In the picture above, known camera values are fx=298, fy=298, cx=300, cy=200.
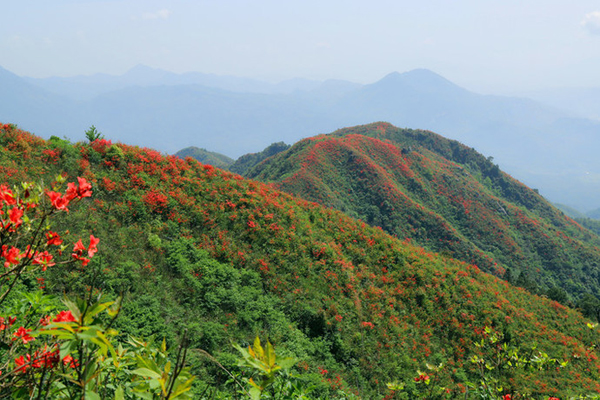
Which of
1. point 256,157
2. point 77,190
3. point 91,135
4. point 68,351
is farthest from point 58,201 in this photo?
point 256,157

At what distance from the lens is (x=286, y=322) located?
10.5m

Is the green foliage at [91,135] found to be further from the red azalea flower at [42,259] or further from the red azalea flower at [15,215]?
the red azalea flower at [15,215]

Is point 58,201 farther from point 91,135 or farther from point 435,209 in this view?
point 435,209

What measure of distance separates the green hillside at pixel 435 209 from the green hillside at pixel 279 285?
18264mm

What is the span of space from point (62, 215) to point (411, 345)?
1370 cm

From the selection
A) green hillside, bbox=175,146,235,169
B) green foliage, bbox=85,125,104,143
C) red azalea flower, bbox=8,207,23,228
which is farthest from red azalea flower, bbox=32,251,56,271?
green hillside, bbox=175,146,235,169

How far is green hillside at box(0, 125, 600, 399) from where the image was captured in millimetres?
8844

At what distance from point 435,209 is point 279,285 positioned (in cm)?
3870

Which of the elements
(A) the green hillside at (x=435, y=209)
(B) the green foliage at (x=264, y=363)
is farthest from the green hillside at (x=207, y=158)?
(B) the green foliage at (x=264, y=363)

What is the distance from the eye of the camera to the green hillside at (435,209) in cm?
3809

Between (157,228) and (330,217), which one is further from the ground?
(330,217)

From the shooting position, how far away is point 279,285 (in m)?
12.1

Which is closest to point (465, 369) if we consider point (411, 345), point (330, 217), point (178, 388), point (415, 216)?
point (411, 345)

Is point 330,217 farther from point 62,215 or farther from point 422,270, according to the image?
point 62,215
